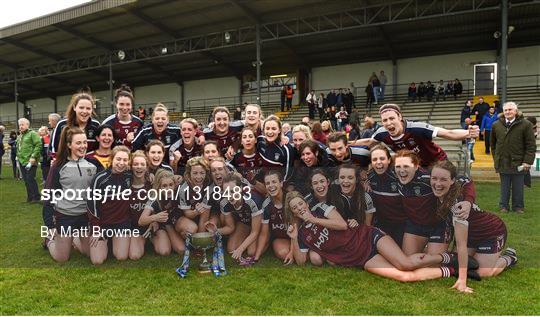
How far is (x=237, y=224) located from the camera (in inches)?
164

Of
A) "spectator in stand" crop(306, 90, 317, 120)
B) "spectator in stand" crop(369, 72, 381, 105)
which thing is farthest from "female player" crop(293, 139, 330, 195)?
"spectator in stand" crop(369, 72, 381, 105)

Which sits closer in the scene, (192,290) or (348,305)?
(348,305)

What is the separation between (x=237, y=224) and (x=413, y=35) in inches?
628

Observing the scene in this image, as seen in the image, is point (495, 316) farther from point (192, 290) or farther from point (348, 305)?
point (192, 290)

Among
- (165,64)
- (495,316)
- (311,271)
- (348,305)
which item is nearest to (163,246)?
(311,271)

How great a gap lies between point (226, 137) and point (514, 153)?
463 cm

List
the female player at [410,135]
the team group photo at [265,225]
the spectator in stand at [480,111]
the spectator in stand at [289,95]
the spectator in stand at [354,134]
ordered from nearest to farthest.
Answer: the team group photo at [265,225]
the female player at [410,135]
the spectator in stand at [354,134]
the spectator in stand at [480,111]
the spectator in stand at [289,95]

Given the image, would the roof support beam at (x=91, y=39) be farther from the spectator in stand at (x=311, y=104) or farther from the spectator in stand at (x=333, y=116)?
the spectator in stand at (x=333, y=116)

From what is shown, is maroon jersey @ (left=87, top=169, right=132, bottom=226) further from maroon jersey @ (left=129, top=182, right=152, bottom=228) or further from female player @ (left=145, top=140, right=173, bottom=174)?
female player @ (left=145, top=140, right=173, bottom=174)

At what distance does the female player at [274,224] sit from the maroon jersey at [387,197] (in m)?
0.89

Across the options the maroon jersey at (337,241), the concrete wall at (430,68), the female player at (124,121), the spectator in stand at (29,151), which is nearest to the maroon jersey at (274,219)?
the maroon jersey at (337,241)

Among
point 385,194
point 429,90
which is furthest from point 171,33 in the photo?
point 385,194

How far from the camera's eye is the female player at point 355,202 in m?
3.76

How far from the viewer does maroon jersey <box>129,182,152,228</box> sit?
13.1 feet
